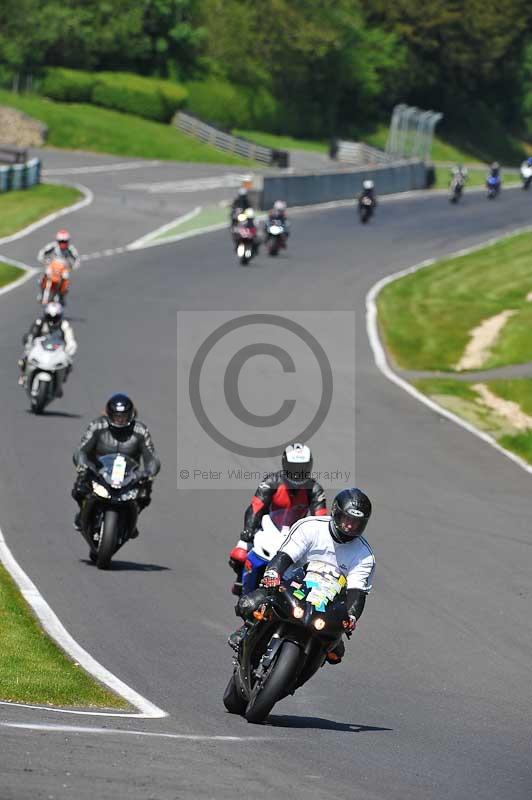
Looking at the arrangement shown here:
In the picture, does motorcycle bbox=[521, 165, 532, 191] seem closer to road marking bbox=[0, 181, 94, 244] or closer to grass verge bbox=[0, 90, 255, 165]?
grass verge bbox=[0, 90, 255, 165]

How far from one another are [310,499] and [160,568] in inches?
142

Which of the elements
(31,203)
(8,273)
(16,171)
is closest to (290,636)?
(8,273)

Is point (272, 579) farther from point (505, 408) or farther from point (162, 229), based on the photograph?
point (162, 229)

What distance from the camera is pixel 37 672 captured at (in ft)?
37.1

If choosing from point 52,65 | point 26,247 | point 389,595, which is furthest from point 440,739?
point 52,65

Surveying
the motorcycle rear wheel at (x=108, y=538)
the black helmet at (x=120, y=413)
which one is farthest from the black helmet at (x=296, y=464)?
the black helmet at (x=120, y=413)

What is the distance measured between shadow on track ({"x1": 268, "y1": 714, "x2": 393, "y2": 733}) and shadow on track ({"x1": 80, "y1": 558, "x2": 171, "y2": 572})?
537 centimetres

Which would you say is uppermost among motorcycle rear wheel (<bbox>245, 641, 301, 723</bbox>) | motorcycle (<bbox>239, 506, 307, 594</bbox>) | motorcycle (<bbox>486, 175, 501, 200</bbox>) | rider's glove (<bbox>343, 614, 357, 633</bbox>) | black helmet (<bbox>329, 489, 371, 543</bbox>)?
motorcycle (<bbox>486, 175, 501, 200</bbox>)

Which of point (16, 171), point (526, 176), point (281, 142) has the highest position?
point (281, 142)

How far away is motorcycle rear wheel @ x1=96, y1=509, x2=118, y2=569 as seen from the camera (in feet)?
49.8

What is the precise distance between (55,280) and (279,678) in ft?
76.3

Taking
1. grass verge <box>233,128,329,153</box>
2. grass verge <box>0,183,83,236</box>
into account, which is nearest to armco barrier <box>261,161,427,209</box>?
grass verge <box>0,183,83,236</box>

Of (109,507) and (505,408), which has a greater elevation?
(505,408)

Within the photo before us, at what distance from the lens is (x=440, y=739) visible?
1004 centimetres
